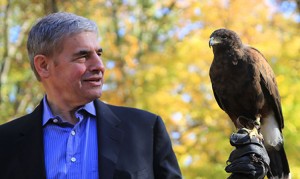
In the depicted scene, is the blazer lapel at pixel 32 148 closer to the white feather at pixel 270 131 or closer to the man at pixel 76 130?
the man at pixel 76 130

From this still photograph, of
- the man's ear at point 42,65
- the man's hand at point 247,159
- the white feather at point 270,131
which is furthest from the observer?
the white feather at point 270,131

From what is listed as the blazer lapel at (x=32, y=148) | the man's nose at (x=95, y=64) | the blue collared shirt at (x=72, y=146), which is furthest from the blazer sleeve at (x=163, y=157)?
the blazer lapel at (x=32, y=148)

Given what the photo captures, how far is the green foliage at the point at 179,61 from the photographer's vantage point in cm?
793

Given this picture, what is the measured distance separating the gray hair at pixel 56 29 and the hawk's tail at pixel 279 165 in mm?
1305

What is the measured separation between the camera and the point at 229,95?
12.4 feet

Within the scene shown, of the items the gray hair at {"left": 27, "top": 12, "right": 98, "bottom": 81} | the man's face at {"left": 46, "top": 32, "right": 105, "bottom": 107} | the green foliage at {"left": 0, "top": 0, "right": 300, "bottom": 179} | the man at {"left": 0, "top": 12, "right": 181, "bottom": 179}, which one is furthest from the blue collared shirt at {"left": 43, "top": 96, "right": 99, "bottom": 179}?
the green foliage at {"left": 0, "top": 0, "right": 300, "bottom": 179}

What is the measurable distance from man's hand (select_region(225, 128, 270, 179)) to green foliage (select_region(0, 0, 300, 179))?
3965mm

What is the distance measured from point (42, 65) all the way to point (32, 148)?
1.52ft

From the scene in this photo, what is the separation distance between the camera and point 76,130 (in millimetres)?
2957

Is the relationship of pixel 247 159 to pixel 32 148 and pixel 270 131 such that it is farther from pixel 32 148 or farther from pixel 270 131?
pixel 270 131

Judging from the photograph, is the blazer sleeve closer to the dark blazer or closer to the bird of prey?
the dark blazer

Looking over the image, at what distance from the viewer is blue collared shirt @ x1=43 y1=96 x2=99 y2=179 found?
287 cm

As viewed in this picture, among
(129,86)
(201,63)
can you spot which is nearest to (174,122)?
(129,86)

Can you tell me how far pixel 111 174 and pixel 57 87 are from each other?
1.83 feet
